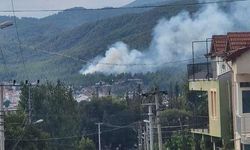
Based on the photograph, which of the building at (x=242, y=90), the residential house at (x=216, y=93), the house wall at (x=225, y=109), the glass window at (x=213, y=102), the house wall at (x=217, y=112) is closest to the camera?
the building at (x=242, y=90)

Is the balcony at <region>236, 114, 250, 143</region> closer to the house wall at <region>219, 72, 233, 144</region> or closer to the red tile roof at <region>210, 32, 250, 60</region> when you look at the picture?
the red tile roof at <region>210, 32, 250, 60</region>

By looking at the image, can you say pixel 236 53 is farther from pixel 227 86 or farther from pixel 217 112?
pixel 217 112

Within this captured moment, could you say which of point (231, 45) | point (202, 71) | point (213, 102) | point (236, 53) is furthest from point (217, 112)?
point (202, 71)

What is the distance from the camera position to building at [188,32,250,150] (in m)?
30.2

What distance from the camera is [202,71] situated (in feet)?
137

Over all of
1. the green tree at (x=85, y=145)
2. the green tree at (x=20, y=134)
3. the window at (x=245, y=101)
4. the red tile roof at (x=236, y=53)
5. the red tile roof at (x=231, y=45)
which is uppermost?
the red tile roof at (x=231, y=45)

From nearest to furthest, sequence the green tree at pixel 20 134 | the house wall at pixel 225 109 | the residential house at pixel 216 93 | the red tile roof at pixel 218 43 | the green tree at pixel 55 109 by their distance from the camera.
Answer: the house wall at pixel 225 109
the residential house at pixel 216 93
the red tile roof at pixel 218 43
the green tree at pixel 20 134
the green tree at pixel 55 109

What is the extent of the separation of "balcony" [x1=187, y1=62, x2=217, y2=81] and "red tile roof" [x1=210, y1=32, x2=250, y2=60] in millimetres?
955

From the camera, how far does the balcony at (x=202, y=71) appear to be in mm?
39031

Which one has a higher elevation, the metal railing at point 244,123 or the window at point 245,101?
the window at point 245,101

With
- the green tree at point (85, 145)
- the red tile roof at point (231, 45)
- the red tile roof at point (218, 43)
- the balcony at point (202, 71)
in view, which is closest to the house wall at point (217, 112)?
the balcony at point (202, 71)

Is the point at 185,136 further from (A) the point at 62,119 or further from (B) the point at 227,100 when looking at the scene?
(A) the point at 62,119

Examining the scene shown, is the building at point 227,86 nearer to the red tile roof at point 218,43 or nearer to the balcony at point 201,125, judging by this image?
the red tile roof at point 218,43

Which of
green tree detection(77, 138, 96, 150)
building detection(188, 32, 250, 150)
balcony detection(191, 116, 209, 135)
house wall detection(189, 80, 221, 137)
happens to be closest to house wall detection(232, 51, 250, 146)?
building detection(188, 32, 250, 150)
